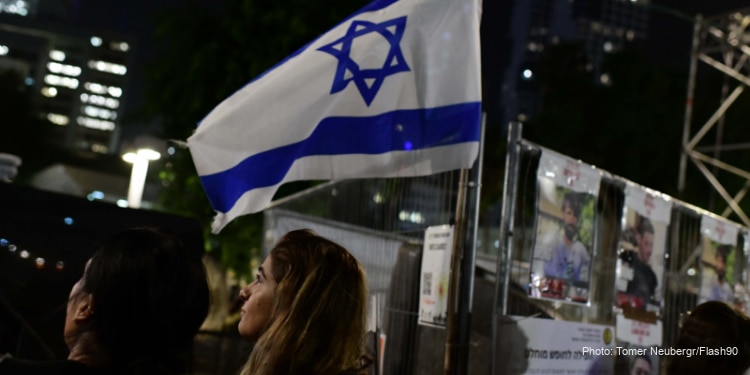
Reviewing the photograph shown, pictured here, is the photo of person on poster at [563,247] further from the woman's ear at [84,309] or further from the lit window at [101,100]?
the lit window at [101,100]

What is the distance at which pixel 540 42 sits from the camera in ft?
488

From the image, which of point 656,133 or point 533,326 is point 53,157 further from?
point 533,326

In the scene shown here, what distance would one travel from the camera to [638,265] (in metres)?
6.15

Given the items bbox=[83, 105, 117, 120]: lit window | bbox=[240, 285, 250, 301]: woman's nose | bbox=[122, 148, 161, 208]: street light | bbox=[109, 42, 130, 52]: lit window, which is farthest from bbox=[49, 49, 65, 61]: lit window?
bbox=[240, 285, 250, 301]: woman's nose

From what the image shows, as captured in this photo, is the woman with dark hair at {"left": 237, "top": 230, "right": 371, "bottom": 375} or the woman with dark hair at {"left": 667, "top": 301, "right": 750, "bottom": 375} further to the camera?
the woman with dark hair at {"left": 667, "top": 301, "right": 750, "bottom": 375}

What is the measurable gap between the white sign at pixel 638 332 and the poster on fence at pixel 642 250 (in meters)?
0.12

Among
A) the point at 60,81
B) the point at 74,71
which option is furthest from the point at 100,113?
the point at 74,71

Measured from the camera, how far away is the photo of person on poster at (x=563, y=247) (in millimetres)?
4836

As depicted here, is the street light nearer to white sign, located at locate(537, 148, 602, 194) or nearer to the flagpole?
white sign, located at locate(537, 148, 602, 194)

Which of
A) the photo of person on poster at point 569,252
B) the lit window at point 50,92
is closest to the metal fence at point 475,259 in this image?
the photo of person on poster at point 569,252

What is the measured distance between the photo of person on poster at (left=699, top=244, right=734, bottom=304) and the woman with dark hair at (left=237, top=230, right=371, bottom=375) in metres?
6.23

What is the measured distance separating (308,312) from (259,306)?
0.28 meters

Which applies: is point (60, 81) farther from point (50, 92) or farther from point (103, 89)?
point (103, 89)

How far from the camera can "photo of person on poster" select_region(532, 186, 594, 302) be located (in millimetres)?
4836
